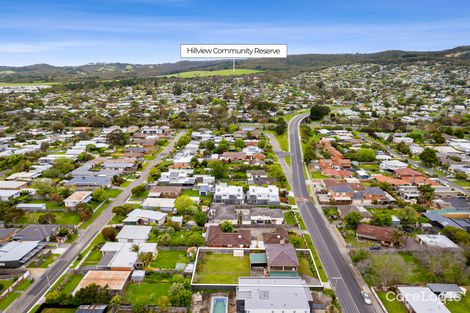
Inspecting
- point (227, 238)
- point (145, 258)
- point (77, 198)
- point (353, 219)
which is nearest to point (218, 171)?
point (227, 238)

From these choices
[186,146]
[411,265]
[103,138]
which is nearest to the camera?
[411,265]

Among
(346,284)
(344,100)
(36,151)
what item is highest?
(344,100)

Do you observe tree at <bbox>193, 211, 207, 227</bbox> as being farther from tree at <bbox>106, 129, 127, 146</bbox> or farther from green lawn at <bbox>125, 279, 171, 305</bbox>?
tree at <bbox>106, 129, 127, 146</bbox>

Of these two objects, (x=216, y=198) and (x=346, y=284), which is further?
(x=216, y=198)

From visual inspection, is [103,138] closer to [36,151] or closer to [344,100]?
[36,151]

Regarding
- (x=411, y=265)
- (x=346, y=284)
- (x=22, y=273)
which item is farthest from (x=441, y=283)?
(x=22, y=273)

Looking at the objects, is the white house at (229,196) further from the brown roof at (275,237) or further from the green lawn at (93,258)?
the green lawn at (93,258)

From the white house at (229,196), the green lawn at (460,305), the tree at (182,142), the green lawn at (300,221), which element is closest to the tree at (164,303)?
the green lawn at (300,221)
